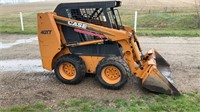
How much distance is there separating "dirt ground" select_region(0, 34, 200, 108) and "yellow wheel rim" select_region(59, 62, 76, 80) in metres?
0.21

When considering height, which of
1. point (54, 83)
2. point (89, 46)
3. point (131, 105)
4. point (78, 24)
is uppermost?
point (78, 24)

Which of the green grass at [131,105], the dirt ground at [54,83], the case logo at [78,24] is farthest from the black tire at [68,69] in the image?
the green grass at [131,105]

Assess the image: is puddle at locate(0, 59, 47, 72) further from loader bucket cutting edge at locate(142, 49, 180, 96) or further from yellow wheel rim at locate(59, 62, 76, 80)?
loader bucket cutting edge at locate(142, 49, 180, 96)

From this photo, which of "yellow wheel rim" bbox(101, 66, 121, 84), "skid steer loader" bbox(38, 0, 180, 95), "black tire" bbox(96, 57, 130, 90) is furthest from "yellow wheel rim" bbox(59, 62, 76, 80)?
"yellow wheel rim" bbox(101, 66, 121, 84)

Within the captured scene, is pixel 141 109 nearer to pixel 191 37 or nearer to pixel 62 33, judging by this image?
pixel 62 33

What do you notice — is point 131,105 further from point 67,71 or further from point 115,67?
point 67,71

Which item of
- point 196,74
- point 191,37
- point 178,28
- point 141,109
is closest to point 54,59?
point 141,109

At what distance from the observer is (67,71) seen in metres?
6.48

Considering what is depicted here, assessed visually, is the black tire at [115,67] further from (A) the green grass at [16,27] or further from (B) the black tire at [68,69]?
(A) the green grass at [16,27]

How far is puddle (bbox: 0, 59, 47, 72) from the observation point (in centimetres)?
788

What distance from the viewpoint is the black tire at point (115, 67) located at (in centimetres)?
583

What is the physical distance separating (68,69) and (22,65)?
8.02ft

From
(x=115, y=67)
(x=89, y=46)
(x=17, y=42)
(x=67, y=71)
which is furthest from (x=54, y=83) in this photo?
(x=17, y=42)

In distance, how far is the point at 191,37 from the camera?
12.4 m
